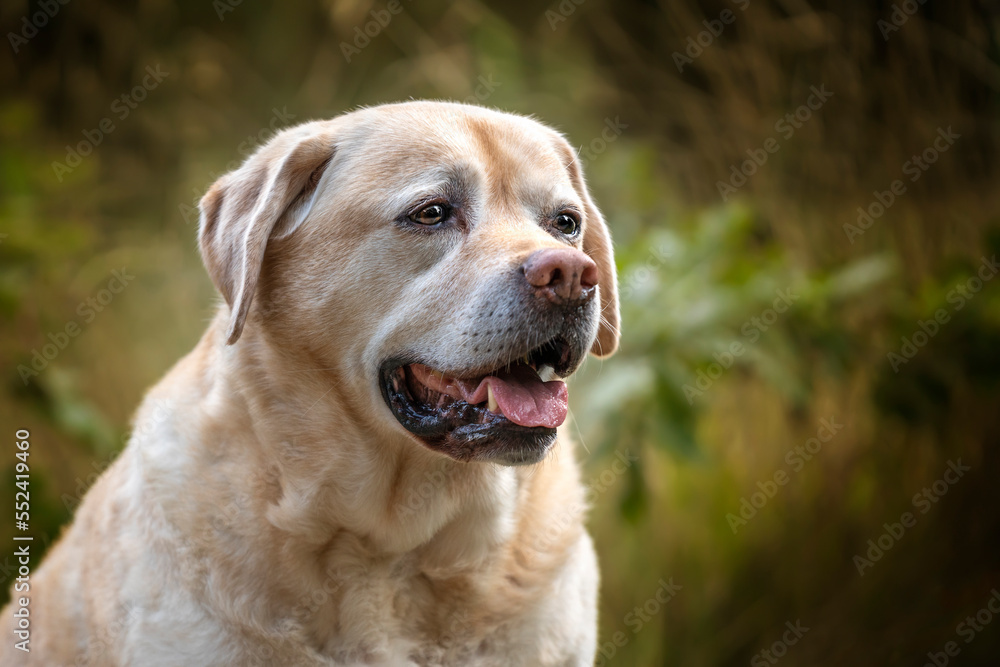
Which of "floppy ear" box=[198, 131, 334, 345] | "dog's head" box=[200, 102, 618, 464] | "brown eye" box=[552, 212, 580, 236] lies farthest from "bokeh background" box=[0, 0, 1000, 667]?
"floppy ear" box=[198, 131, 334, 345]

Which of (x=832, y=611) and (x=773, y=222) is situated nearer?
(x=832, y=611)

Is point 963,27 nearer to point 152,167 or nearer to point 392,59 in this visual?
point 392,59

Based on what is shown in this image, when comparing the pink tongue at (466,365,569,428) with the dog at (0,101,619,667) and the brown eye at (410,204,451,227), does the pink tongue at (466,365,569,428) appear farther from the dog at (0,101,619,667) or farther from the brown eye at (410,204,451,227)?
the brown eye at (410,204,451,227)

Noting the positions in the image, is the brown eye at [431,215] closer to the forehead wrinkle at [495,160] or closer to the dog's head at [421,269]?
the dog's head at [421,269]

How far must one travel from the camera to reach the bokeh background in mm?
4457

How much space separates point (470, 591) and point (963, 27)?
4451 millimetres

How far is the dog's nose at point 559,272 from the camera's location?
7.87ft

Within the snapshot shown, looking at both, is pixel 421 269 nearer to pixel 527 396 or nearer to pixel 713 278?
pixel 527 396

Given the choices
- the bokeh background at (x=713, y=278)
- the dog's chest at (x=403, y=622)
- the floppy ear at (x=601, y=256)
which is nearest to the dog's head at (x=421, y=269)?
the floppy ear at (x=601, y=256)

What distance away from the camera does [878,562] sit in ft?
15.1

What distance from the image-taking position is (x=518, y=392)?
255 centimetres

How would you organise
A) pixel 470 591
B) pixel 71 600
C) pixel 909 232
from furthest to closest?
1. pixel 909 232
2. pixel 71 600
3. pixel 470 591

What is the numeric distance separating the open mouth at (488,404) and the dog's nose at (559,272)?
18 centimetres

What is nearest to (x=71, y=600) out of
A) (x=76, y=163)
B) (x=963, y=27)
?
(x=76, y=163)
